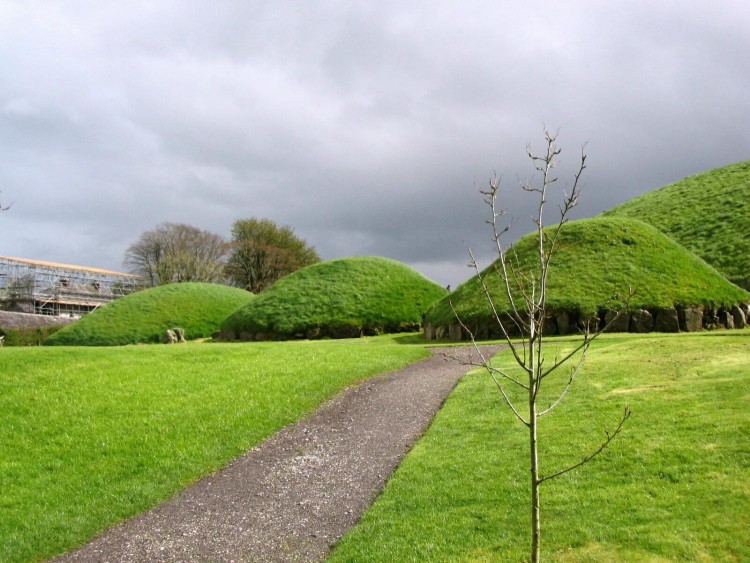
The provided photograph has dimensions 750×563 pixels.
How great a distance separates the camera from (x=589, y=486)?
374 inches

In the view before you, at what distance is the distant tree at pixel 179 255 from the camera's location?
82.8 metres

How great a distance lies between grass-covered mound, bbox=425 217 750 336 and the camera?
103 feet

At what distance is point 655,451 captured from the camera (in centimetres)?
1026

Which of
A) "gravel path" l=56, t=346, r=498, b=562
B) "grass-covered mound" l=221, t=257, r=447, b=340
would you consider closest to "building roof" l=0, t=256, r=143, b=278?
"grass-covered mound" l=221, t=257, r=447, b=340

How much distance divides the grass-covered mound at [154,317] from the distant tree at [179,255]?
76.4ft

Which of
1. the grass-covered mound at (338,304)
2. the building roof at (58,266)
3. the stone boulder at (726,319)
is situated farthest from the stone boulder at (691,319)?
the building roof at (58,266)

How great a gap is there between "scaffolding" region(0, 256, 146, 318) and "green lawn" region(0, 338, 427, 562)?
220ft

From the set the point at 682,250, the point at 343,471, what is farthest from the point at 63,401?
the point at 682,250

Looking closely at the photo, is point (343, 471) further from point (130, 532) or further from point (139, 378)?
point (139, 378)

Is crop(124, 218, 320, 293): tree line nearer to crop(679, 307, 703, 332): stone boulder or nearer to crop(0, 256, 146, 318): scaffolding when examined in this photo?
crop(0, 256, 146, 318): scaffolding

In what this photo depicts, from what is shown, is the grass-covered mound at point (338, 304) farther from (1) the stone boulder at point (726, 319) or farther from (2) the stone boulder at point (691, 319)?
(1) the stone boulder at point (726, 319)

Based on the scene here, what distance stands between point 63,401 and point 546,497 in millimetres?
13257

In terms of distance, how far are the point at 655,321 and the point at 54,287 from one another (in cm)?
8493

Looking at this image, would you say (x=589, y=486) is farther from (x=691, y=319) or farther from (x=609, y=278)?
(x=609, y=278)
